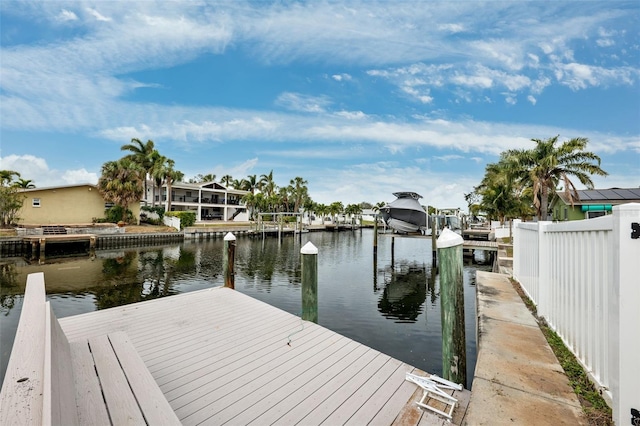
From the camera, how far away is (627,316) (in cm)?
176

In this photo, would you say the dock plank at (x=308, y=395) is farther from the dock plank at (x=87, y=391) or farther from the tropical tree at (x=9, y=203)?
the tropical tree at (x=9, y=203)

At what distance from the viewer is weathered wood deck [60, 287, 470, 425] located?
8.97ft

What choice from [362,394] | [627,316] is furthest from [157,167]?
[627,316]

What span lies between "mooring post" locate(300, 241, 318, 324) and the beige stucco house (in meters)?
32.8

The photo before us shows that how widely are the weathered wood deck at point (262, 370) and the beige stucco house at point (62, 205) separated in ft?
102

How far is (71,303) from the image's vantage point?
9312mm

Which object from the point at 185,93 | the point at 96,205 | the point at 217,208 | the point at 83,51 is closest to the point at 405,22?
the point at 83,51

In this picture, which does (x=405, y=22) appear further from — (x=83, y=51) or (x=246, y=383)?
(x=83, y=51)

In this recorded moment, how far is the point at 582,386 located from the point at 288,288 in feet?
34.0

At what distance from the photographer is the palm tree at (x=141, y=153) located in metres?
36.6

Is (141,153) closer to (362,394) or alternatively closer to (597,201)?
(362,394)

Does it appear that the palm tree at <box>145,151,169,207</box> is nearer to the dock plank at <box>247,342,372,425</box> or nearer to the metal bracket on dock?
the dock plank at <box>247,342,372,425</box>

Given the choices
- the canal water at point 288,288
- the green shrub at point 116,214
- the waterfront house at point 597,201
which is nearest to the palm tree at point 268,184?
the green shrub at point 116,214

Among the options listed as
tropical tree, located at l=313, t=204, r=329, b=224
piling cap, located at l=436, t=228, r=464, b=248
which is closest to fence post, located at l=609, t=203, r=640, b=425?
piling cap, located at l=436, t=228, r=464, b=248
